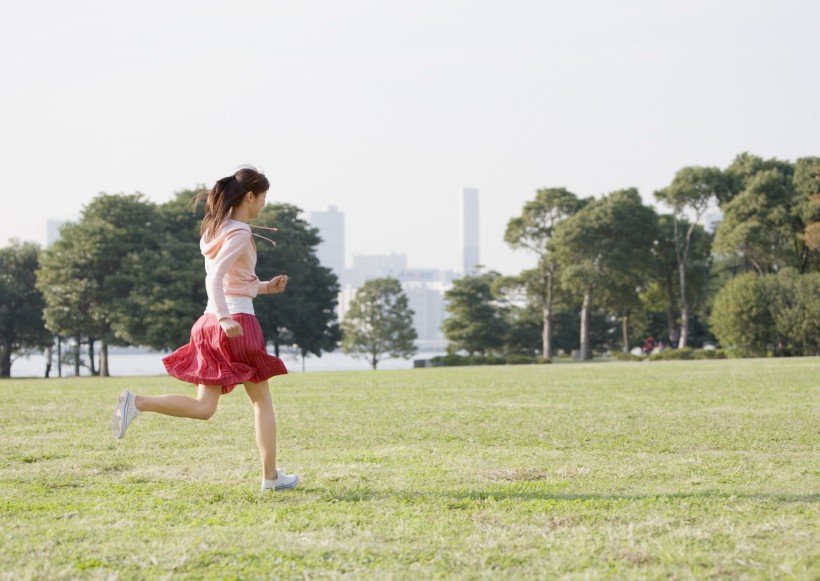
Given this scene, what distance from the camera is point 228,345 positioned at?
5.64 meters

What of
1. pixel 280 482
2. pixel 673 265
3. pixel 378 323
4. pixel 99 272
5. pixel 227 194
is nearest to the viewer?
pixel 280 482

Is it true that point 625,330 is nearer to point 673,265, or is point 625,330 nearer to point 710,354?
point 673,265

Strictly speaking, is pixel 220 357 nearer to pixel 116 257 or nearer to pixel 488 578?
pixel 488 578

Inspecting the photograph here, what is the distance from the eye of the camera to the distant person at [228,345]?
18.3 ft

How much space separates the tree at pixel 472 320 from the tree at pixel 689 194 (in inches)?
527

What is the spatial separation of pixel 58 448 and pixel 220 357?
2960 mm

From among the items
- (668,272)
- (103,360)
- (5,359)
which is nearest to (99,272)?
(103,360)

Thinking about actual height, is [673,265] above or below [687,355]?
above

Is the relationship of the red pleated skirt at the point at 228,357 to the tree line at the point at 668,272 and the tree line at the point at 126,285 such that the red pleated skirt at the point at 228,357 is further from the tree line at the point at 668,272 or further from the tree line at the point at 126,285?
the tree line at the point at 668,272

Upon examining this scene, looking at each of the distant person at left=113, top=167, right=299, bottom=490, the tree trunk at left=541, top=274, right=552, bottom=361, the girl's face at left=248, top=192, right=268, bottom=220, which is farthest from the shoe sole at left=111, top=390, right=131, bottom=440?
the tree trunk at left=541, top=274, right=552, bottom=361

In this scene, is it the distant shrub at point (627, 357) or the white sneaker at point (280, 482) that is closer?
the white sneaker at point (280, 482)

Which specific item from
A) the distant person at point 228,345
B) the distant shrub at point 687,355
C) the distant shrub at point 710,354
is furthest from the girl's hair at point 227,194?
the distant shrub at point 710,354

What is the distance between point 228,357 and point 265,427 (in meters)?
0.47

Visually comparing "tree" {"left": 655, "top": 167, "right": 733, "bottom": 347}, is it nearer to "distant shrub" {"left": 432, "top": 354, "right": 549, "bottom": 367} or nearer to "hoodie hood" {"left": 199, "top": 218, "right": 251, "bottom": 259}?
"distant shrub" {"left": 432, "top": 354, "right": 549, "bottom": 367}
